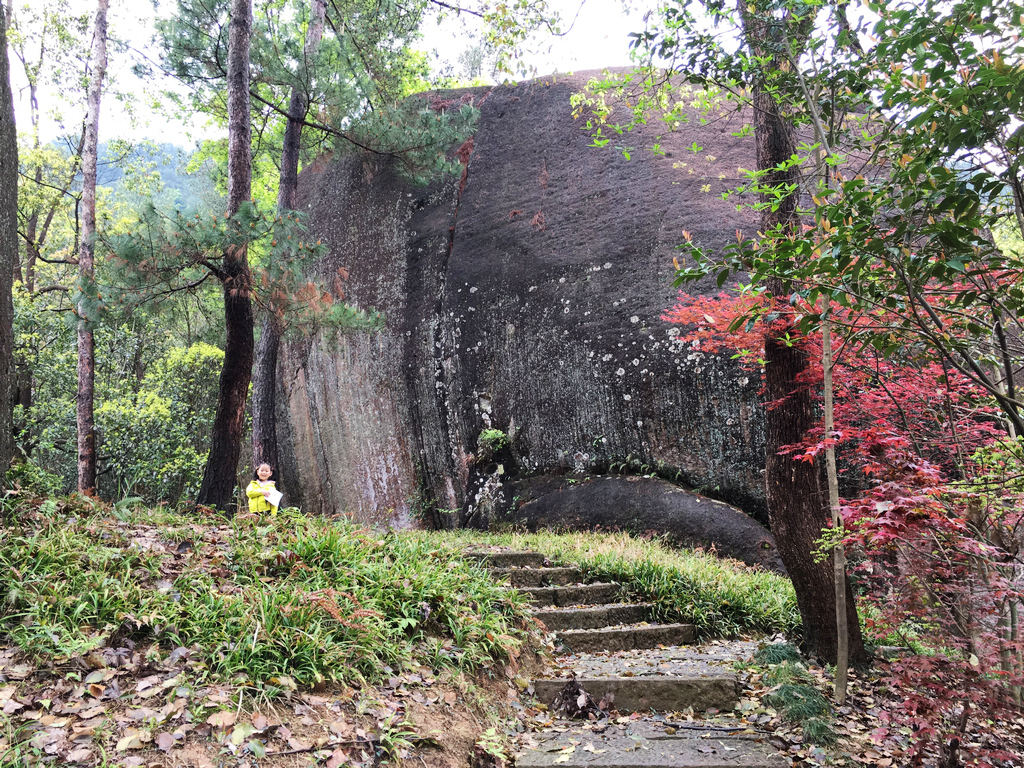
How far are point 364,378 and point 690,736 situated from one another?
8.93 metres

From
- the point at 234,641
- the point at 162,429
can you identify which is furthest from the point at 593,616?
the point at 162,429

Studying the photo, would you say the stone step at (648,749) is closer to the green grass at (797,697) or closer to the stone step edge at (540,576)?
the green grass at (797,697)

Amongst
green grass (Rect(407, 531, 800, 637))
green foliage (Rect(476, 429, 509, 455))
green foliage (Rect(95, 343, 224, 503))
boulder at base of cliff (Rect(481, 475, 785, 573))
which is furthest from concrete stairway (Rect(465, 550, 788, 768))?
green foliage (Rect(95, 343, 224, 503))

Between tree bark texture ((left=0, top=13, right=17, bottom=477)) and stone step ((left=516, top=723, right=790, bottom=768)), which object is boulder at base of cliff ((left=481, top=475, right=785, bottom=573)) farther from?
tree bark texture ((left=0, top=13, right=17, bottom=477))

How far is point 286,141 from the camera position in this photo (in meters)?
10.8

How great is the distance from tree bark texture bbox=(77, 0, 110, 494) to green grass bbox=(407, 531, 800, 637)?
7.22 meters

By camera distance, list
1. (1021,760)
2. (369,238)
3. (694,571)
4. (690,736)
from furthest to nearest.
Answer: (369,238), (694,571), (690,736), (1021,760)

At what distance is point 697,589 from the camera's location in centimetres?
556

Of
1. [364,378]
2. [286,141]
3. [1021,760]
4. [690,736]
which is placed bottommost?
[690,736]

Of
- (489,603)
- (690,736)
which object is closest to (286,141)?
(489,603)

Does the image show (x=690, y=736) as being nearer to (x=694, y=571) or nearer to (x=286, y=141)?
(x=694, y=571)

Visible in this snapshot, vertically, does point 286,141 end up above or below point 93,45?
below

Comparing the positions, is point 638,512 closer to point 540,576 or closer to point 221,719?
point 540,576

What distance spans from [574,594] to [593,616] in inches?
14.3
